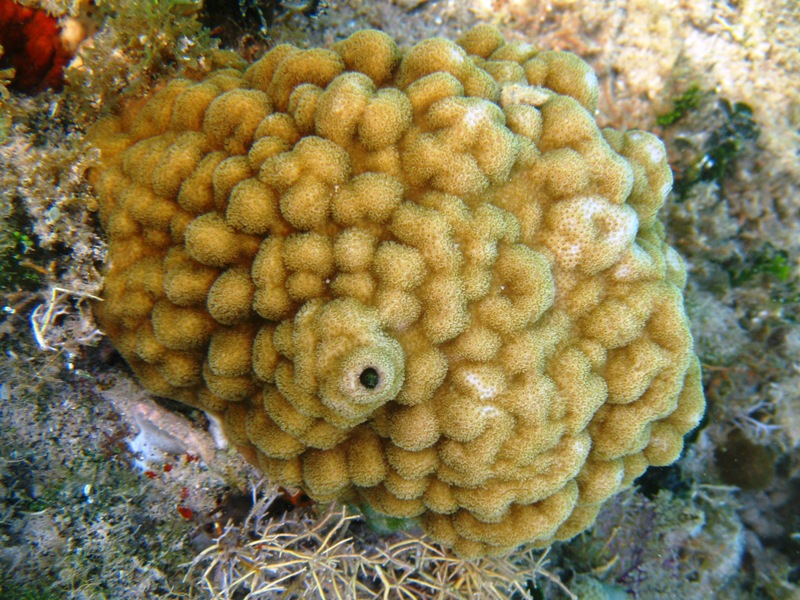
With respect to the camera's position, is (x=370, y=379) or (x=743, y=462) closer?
(x=370, y=379)

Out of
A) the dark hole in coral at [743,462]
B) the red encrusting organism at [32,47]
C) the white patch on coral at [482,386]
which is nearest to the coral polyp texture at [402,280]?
the white patch on coral at [482,386]

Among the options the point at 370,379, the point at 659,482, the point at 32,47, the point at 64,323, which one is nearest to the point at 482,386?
the point at 370,379

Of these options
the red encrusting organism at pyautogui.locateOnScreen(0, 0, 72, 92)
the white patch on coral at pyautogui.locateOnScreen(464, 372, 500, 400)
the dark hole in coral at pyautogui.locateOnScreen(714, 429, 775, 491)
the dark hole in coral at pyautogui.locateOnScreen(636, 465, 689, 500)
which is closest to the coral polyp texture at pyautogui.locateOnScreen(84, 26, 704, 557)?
the white patch on coral at pyautogui.locateOnScreen(464, 372, 500, 400)

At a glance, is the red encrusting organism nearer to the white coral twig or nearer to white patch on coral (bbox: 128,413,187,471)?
the white coral twig

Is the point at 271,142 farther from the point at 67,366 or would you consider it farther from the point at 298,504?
the point at 298,504

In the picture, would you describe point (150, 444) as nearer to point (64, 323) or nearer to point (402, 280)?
point (64, 323)

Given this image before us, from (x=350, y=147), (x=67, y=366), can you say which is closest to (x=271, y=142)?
(x=350, y=147)
